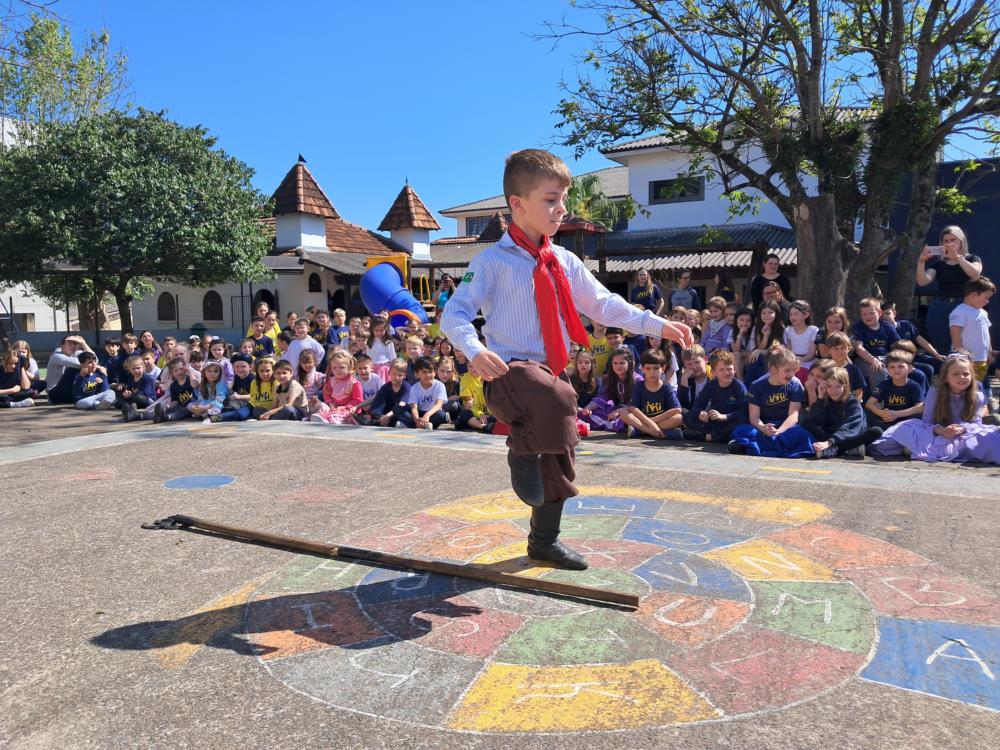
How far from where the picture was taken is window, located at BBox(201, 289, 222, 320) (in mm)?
31656

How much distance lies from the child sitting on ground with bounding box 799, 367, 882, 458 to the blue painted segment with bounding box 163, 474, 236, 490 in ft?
16.8

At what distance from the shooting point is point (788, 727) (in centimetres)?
223

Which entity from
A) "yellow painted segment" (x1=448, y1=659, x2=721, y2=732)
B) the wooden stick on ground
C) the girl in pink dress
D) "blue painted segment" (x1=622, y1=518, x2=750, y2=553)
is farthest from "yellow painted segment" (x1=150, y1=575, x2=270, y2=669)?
the girl in pink dress

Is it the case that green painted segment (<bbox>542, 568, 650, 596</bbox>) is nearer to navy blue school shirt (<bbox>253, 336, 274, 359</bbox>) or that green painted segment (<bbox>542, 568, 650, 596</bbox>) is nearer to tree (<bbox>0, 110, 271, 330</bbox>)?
navy blue school shirt (<bbox>253, 336, 274, 359</bbox>)

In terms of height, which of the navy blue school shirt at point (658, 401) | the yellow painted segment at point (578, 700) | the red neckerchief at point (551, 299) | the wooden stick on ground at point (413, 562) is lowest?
the yellow painted segment at point (578, 700)

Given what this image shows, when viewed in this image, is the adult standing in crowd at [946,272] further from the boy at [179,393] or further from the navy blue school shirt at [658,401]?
the boy at [179,393]

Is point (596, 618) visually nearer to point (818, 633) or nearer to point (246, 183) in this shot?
point (818, 633)

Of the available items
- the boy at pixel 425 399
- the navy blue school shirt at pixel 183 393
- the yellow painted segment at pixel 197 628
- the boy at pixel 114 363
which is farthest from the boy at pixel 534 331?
the boy at pixel 114 363

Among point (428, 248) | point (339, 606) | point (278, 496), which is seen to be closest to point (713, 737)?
point (339, 606)

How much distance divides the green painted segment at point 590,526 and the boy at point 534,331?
58 cm

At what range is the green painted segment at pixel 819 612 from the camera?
283cm

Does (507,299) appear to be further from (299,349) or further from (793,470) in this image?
(299,349)

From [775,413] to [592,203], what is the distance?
28.1m

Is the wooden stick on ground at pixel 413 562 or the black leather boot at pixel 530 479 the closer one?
the wooden stick on ground at pixel 413 562
